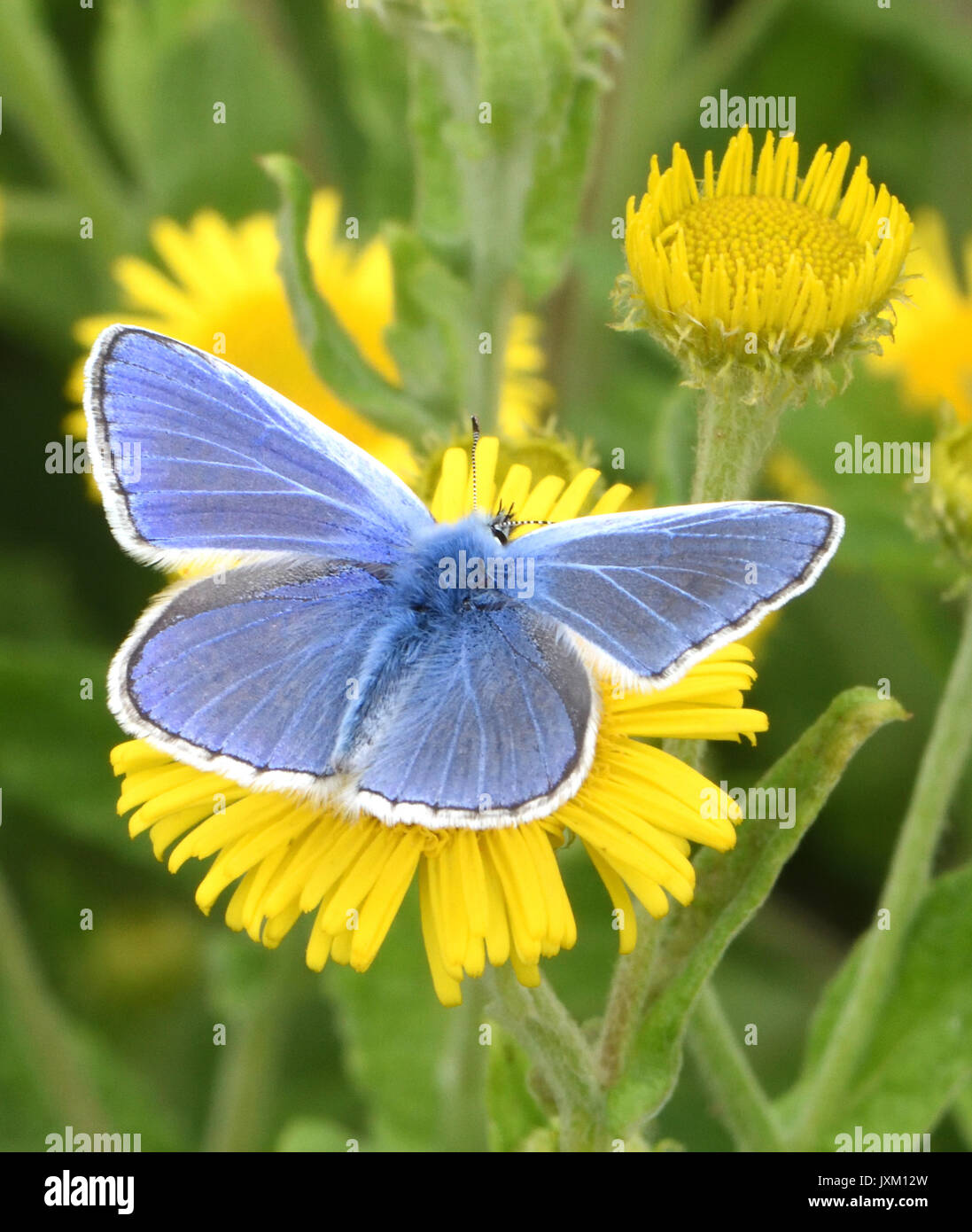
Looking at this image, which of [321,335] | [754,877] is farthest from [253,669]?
[321,335]

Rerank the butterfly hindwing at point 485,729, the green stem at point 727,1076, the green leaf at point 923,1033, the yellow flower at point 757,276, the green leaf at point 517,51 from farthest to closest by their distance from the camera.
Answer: the green leaf at point 517,51
the green leaf at point 923,1033
the green stem at point 727,1076
the yellow flower at point 757,276
the butterfly hindwing at point 485,729

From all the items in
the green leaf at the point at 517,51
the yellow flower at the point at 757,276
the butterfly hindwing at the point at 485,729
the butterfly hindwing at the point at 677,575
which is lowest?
the butterfly hindwing at the point at 485,729

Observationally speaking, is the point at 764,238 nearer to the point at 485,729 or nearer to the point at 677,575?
the point at 677,575

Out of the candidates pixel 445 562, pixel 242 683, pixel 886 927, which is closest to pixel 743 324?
pixel 445 562

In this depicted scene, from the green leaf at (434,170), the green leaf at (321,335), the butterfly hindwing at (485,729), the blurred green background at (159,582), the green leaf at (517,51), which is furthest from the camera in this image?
the blurred green background at (159,582)

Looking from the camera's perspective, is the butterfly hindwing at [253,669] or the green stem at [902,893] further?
the green stem at [902,893]

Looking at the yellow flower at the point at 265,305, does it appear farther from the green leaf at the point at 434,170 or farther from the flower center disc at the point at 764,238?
the flower center disc at the point at 764,238

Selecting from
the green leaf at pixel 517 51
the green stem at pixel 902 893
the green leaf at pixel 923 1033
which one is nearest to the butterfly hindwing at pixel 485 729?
the green stem at pixel 902 893
